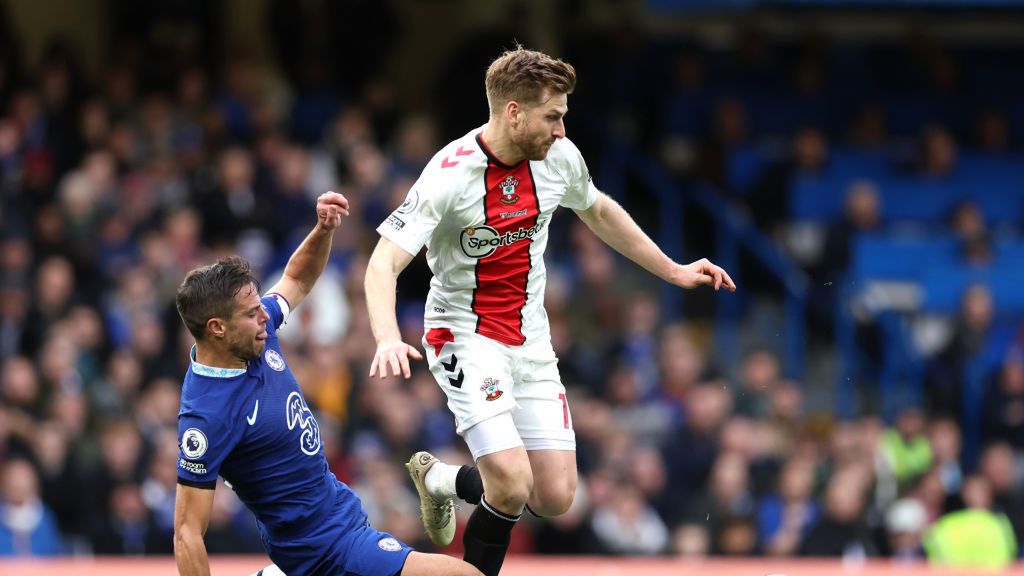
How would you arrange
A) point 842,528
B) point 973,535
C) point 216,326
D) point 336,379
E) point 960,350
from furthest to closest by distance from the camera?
point 960,350, point 973,535, point 336,379, point 842,528, point 216,326

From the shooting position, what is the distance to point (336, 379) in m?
11.5

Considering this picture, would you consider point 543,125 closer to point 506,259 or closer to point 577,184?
point 577,184

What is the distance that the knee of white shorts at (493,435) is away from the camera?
6582 mm

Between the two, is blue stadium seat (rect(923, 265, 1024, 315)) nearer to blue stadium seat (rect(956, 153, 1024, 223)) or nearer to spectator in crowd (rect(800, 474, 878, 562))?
blue stadium seat (rect(956, 153, 1024, 223))

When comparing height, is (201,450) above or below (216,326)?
below

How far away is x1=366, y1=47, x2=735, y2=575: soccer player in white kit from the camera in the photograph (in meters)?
6.38

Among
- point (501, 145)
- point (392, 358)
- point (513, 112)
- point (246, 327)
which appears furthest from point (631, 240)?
point (246, 327)

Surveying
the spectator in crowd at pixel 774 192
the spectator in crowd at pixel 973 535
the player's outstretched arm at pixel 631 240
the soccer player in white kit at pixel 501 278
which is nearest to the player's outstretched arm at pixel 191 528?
the soccer player in white kit at pixel 501 278

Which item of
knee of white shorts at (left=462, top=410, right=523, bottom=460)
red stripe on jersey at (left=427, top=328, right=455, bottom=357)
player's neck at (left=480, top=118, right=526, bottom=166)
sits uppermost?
player's neck at (left=480, top=118, right=526, bottom=166)

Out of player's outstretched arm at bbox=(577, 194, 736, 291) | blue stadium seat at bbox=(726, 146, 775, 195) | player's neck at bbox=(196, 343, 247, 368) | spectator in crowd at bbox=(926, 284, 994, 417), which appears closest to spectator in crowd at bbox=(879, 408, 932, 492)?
spectator in crowd at bbox=(926, 284, 994, 417)

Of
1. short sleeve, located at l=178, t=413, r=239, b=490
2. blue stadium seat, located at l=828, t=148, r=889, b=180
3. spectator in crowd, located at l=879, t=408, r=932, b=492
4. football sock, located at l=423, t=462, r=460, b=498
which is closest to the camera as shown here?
short sleeve, located at l=178, t=413, r=239, b=490

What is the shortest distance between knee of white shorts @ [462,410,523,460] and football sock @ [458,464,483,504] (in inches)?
10.6

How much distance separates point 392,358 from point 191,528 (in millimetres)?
931

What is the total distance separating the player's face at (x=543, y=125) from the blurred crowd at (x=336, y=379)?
476cm
